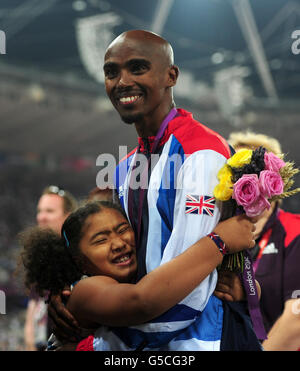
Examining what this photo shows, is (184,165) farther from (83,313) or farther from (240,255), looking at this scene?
(83,313)

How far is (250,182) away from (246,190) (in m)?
0.03

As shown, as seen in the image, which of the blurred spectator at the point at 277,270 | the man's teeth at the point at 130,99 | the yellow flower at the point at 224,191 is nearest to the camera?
the yellow flower at the point at 224,191

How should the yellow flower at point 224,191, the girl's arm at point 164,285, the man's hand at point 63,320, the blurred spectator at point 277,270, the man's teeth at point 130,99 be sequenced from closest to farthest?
the girl's arm at point 164,285, the yellow flower at point 224,191, the man's teeth at point 130,99, the man's hand at point 63,320, the blurred spectator at point 277,270

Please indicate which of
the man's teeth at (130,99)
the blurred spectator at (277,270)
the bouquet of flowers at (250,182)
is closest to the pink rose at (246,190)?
the bouquet of flowers at (250,182)

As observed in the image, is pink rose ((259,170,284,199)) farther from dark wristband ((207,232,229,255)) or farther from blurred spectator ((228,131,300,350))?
blurred spectator ((228,131,300,350))

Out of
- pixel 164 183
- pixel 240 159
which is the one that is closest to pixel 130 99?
pixel 164 183

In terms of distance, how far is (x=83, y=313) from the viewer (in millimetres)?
1755

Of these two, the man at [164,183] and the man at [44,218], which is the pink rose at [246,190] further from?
the man at [44,218]

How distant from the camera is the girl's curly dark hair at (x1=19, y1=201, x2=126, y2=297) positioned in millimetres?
1922

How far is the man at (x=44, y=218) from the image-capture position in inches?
149

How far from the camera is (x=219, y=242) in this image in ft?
5.19

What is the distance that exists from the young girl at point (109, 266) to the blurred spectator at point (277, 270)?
116 centimetres

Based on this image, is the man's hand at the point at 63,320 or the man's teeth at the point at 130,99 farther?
the man's hand at the point at 63,320

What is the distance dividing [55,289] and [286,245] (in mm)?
1520
